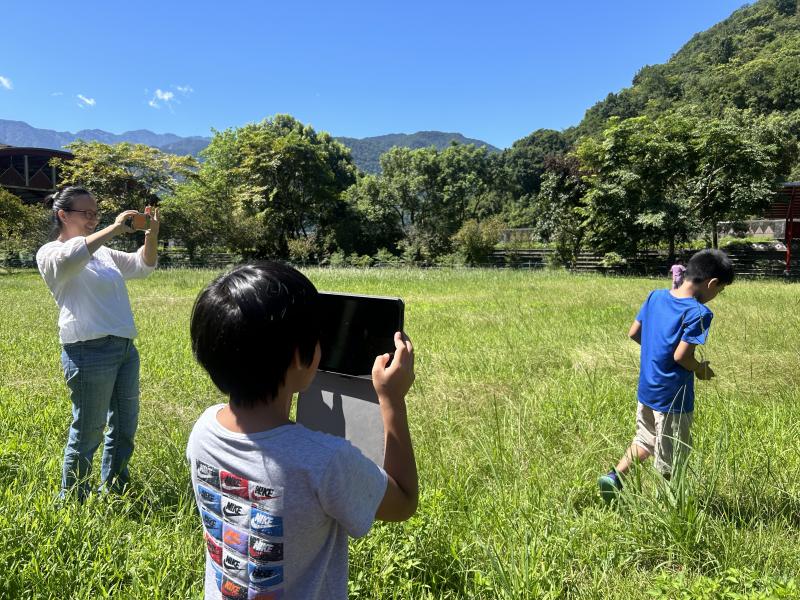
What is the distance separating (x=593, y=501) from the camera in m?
2.53

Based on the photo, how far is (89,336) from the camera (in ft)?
7.68

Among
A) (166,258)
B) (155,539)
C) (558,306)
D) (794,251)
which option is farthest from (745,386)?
(166,258)

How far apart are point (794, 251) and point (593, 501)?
80.7 feet

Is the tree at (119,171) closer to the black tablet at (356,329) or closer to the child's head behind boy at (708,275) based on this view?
the child's head behind boy at (708,275)

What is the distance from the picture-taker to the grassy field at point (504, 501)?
1.85m

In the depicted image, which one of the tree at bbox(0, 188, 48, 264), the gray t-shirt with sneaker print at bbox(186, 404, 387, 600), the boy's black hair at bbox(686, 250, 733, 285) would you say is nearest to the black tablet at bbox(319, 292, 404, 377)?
the gray t-shirt with sneaker print at bbox(186, 404, 387, 600)

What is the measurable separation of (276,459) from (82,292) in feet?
6.72

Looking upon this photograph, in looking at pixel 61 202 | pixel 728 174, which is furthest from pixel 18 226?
pixel 728 174

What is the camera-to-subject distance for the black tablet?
115 centimetres

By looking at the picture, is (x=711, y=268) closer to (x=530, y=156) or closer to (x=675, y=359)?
(x=675, y=359)

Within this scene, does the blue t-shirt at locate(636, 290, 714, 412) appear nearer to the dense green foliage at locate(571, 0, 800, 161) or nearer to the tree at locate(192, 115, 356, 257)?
the tree at locate(192, 115, 356, 257)

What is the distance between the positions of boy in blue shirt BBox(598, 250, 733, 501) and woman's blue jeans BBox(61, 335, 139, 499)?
8.45ft

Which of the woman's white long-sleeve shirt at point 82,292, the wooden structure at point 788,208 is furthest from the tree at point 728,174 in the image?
the woman's white long-sleeve shirt at point 82,292

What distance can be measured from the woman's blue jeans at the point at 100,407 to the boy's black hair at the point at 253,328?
1839 mm
